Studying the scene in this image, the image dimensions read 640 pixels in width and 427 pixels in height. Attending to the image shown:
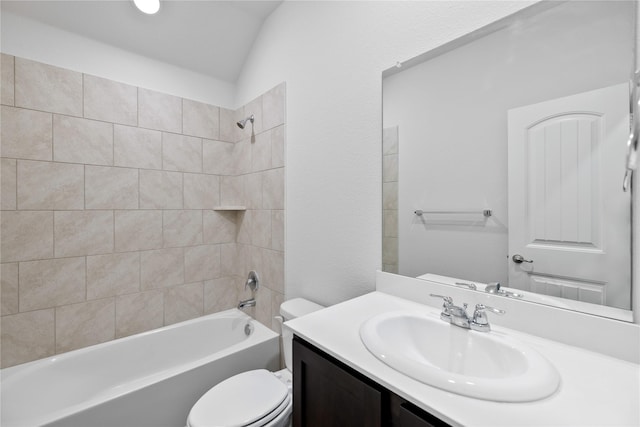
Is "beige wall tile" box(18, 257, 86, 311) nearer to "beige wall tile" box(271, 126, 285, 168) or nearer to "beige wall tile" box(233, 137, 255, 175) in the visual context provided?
"beige wall tile" box(233, 137, 255, 175)

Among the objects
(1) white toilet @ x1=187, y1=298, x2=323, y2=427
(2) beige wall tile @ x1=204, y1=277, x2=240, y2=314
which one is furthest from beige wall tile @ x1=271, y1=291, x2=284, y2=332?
(2) beige wall tile @ x1=204, y1=277, x2=240, y2=314

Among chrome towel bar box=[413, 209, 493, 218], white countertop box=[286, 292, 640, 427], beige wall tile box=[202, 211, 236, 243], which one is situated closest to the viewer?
white countertop box=[286, 292, 640, 427]

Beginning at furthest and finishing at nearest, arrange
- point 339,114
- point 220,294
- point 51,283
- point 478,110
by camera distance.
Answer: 1. point 220,294
2. point 51,283
3. point 339,114
4. point 478,110

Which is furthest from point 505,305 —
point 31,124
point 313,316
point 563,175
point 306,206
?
point 31,124

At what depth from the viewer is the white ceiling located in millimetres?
1626

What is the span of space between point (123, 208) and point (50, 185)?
38 centimetres

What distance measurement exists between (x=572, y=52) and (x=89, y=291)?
257 cm

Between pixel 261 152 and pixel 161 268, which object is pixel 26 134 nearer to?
pixel 161 268

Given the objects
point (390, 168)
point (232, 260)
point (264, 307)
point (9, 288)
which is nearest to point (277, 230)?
point (264, 307)

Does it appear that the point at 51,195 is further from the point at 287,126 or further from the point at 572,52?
the point at 572,52

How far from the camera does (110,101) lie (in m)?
1.82

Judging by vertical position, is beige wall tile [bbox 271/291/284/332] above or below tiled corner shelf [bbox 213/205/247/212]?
below

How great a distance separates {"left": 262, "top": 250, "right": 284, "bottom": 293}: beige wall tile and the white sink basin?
1.04 metres

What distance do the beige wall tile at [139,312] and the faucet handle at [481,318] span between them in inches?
79.8
